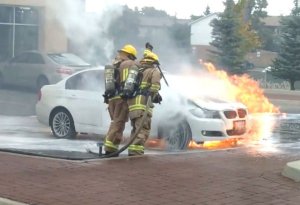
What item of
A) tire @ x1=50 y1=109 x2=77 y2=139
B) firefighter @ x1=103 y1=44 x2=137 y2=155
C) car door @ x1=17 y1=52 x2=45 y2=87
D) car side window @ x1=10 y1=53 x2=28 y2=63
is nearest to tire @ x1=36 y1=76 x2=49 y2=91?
car door @ x1=17 y1=52 x2=45 y2=87

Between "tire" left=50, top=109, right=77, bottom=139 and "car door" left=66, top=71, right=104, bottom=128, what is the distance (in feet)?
0.50

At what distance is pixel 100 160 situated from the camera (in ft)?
29.3

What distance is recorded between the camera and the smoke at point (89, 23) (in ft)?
55.1

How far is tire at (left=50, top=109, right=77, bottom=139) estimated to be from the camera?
1197cm

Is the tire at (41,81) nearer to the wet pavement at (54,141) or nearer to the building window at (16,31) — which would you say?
the wet pavement at (54,141)

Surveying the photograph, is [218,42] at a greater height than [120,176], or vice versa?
[218,42]

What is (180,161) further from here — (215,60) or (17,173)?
(215,60)

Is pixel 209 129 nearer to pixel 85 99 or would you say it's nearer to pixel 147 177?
pixel 85 99

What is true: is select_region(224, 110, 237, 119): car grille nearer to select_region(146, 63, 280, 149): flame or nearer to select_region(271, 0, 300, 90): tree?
select_region(146, 63, 280, 149): flame

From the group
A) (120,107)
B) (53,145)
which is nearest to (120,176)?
(120,107)

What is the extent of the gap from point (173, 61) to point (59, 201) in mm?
10677

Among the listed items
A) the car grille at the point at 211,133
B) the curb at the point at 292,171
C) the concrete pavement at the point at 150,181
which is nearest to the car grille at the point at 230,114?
the car grille at the point at 211,133

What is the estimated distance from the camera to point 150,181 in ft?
25.0

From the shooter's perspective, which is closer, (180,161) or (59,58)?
(180,161)
